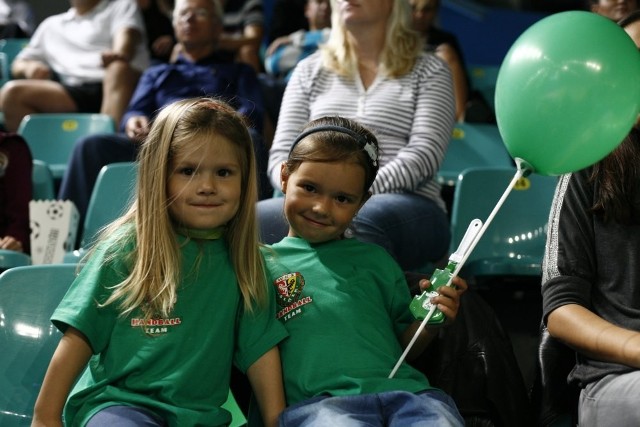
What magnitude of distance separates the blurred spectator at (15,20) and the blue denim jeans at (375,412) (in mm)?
4619

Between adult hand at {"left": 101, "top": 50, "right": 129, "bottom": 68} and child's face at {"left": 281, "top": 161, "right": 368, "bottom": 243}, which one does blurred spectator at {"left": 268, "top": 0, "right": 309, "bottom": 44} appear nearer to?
adult hand at {"left": 101, "top": 50, "right": 129, "bottom": 68}

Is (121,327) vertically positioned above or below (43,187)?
above

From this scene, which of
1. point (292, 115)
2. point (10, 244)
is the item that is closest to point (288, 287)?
point (292, 115)

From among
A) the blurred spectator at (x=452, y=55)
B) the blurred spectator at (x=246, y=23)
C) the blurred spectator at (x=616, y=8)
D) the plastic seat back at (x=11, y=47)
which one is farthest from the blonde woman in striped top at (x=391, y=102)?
the plastic seat back at (x=11, y=47)

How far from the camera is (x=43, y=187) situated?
3654 millimetres

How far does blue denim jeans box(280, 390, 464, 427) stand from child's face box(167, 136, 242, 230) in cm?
46

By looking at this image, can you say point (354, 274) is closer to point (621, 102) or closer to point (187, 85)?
point (621, 102)

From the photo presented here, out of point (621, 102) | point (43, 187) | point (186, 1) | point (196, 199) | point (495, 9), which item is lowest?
point (495, 9)

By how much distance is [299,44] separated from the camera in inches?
207

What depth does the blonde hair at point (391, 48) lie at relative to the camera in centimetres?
325

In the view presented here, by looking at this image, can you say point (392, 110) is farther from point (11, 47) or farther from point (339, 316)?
point (11, 47)

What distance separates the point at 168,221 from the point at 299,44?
3.18m

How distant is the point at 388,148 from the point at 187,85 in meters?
1.38

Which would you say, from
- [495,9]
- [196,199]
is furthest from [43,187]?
[495,9]
